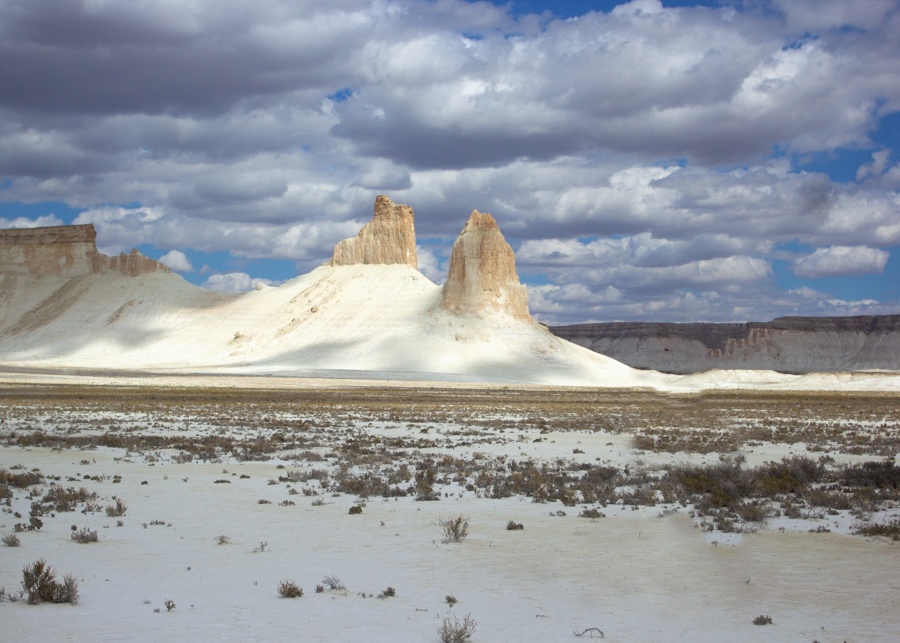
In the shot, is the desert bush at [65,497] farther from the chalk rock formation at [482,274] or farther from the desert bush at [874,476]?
the chalk rock formation at [482,274]

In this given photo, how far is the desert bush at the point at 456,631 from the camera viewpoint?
7656 millimetres

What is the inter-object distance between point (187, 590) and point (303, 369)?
91.5m

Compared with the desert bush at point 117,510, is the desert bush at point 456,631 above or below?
below

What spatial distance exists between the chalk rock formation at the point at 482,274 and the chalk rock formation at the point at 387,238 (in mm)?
17173

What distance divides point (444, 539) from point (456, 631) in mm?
4278

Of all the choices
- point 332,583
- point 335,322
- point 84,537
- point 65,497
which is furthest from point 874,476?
point 335,322

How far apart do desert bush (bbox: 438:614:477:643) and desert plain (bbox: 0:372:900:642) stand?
145 mm

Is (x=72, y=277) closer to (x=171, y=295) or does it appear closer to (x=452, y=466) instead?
(x=171, y=295)

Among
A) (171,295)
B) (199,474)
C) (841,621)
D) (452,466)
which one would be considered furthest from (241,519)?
(171,295)

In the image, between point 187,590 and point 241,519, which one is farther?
point 241,519

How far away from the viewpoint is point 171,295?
133 meters

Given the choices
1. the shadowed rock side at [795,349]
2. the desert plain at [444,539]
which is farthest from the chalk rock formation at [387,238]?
the desert plain at [444,539]

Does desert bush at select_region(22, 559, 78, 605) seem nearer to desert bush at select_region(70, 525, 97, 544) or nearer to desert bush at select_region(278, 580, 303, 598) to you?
desert bush at select_region(278, 580, 303, 598)

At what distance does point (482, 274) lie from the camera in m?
109
